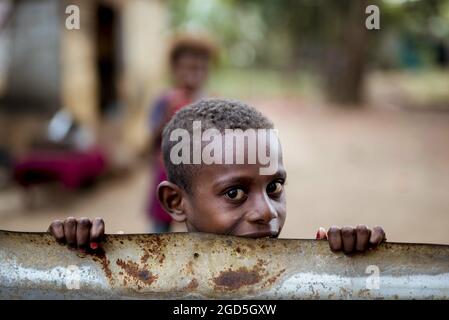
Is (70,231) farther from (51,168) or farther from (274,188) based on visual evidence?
(51,168)

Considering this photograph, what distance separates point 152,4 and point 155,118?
25.8 feet

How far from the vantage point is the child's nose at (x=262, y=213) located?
1.33 m

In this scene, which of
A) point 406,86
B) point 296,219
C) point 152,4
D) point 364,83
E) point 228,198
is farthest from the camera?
point 406,86

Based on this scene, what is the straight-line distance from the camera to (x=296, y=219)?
6320 millimetres

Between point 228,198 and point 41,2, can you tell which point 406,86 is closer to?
point 41,2

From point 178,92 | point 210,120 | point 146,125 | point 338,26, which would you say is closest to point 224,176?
point 210,120

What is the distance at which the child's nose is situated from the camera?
1331mm

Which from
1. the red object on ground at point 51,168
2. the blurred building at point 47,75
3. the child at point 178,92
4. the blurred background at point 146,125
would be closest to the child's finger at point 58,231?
the child at point 178,92

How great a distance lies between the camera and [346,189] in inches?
304

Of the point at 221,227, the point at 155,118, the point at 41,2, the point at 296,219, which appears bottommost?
the point at 296,219

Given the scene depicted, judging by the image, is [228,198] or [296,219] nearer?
[228,198]

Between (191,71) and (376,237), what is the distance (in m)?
2.40

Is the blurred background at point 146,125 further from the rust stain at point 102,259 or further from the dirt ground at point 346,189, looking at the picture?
the rust stain at point 102,259

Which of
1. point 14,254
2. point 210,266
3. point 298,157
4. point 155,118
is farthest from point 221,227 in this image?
point 298,157
